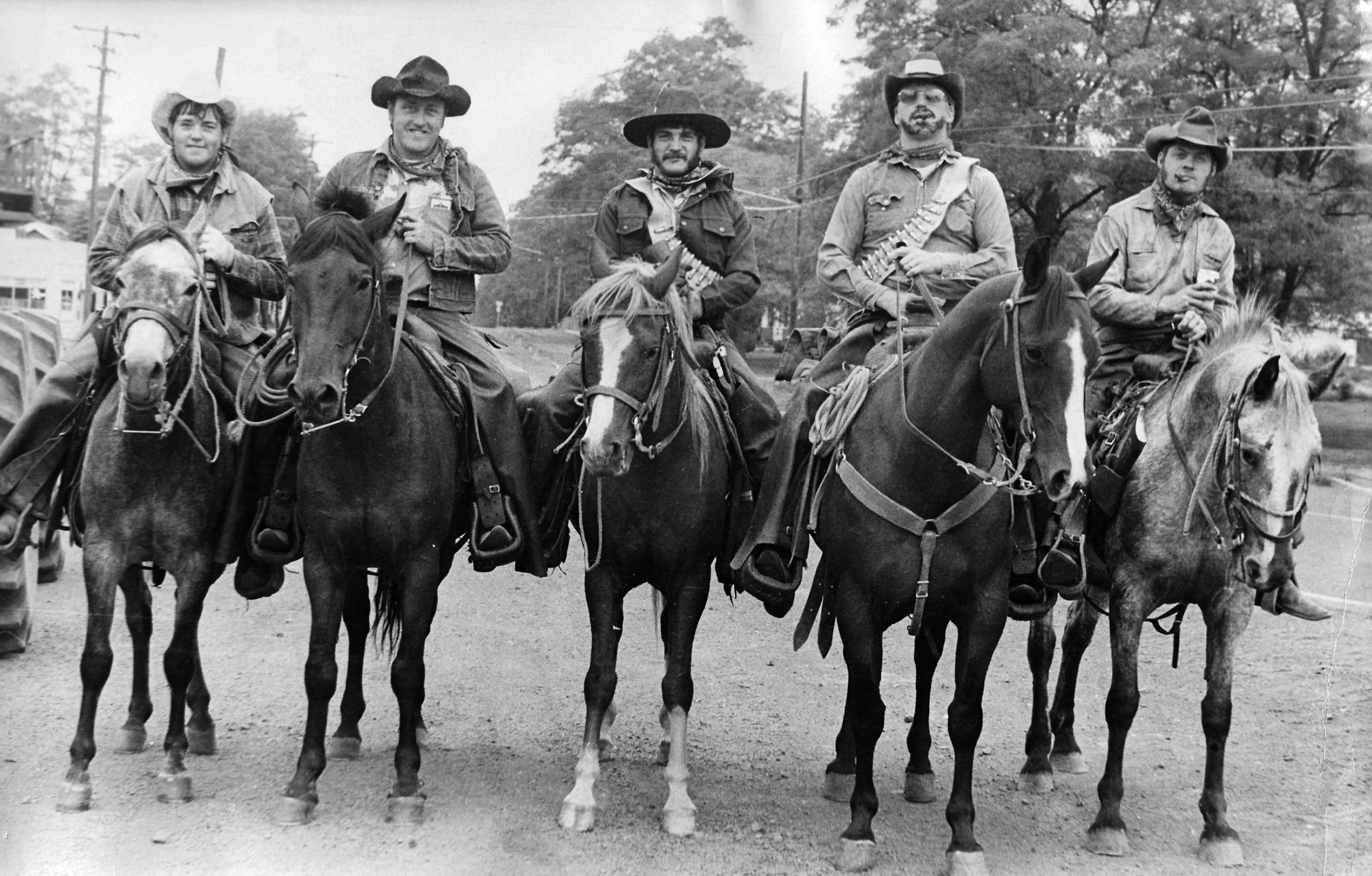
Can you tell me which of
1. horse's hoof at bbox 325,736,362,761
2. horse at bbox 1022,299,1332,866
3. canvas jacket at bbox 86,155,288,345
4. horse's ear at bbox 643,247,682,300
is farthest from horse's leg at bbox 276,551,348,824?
horse at bbox 1022,299,1332,866

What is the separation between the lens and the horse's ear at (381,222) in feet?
17.4

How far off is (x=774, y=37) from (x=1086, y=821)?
4.04m

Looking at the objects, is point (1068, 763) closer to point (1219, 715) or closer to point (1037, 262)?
point (1219, 715)

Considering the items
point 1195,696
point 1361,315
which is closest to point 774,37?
point 1195,696

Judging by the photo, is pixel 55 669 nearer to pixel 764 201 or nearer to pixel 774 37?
pixel 774 37

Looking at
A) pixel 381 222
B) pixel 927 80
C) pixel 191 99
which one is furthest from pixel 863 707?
pixel 191 99

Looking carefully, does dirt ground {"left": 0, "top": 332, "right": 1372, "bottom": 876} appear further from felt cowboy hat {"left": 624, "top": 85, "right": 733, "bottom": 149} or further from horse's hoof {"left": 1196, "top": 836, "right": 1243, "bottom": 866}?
felt cowboy hat {"left": 624, "top": 85, "right": 733, "bottom": 149}

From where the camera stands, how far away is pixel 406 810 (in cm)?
545

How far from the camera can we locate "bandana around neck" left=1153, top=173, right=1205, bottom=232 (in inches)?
259

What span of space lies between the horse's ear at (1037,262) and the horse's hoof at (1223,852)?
107 inches

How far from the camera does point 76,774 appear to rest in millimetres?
5367

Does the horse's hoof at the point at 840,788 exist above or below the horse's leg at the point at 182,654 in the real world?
below

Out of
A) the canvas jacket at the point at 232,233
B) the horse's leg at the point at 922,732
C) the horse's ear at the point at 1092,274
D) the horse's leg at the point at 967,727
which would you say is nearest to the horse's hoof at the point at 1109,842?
the horse's leg at the point at 967,727

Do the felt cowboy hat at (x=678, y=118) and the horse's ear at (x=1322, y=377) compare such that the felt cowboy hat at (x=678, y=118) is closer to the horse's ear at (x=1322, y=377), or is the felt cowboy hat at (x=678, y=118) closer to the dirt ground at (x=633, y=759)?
the dirt ground at (x=633, y=759)
